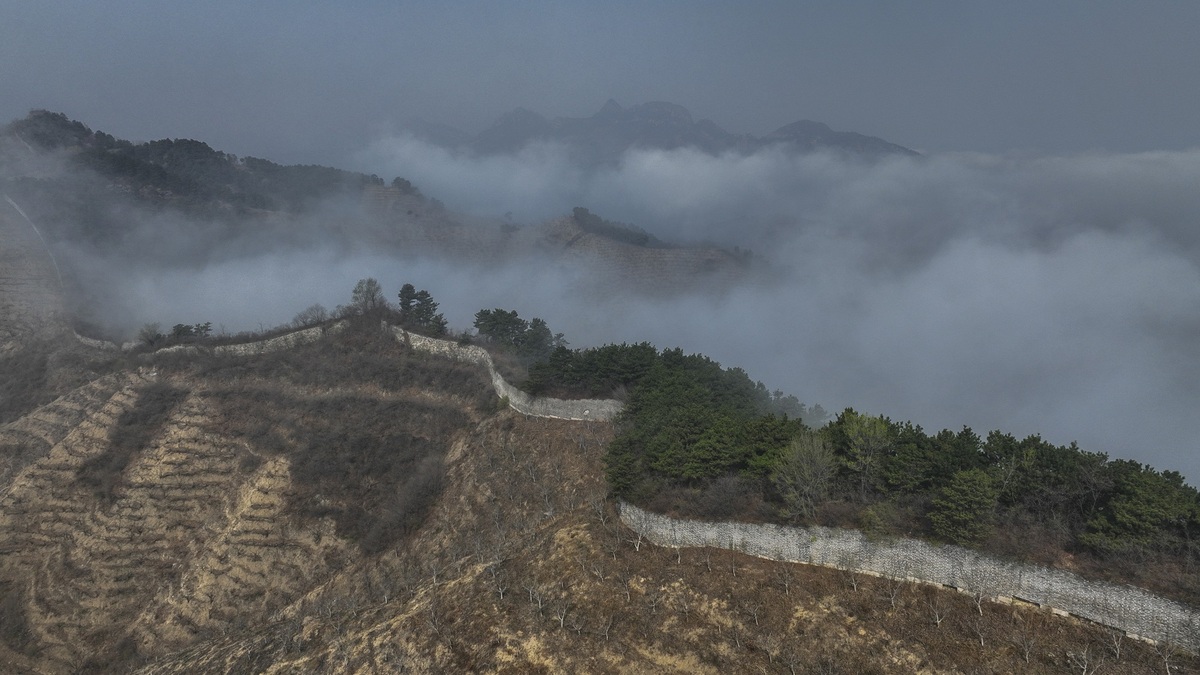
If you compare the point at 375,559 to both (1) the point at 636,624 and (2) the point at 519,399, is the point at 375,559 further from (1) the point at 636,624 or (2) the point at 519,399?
(1) the point at 636,624

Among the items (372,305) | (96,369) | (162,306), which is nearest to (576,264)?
(372,305)

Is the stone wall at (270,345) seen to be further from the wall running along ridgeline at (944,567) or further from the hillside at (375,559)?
the wall running along ridgeline at (944,567)

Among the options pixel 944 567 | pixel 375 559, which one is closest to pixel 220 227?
pixel 375 559

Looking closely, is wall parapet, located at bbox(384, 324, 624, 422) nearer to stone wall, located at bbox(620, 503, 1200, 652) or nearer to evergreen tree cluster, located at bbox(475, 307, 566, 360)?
evergreen tree cluster, located at bbox(475, 307, 566, 360)

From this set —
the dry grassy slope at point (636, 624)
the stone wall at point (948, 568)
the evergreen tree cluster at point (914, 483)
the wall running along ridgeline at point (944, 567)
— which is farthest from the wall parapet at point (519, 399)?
the stone wall at point (948, 568)

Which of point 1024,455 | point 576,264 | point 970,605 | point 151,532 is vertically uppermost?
point 576,264

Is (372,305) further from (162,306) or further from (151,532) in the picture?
(162,306)

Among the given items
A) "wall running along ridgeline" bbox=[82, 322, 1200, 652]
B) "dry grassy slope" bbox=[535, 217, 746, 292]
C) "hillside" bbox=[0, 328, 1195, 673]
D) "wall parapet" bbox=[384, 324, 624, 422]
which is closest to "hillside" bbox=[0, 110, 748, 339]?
"dry grassy slope" bbox=[535, 217, 746, 292]
